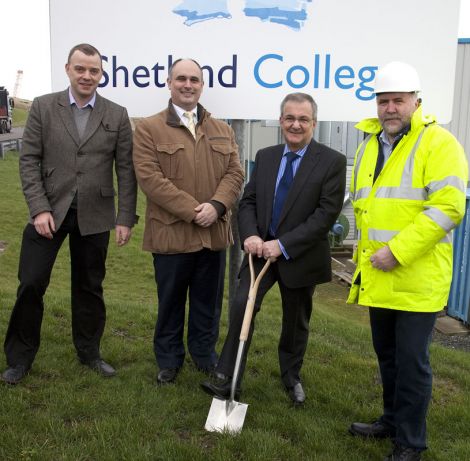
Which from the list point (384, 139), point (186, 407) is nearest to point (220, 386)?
point (186, 407)

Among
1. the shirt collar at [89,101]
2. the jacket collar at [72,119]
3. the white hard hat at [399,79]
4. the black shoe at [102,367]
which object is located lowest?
the black shoe at [102,367]

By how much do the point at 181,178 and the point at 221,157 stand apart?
13.3 inches

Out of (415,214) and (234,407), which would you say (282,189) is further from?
(234,407)

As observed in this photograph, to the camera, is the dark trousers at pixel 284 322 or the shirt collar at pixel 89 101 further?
the shirt collar at pixel 89 101

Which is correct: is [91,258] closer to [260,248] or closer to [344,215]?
[260,248]

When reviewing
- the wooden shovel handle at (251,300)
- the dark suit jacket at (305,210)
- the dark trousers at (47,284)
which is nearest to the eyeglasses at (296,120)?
the dark suit jacket at (305,210)

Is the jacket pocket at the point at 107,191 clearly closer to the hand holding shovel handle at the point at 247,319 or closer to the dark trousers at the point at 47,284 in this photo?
the dark trousers at the point at 47,284

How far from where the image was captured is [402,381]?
3.06 meters

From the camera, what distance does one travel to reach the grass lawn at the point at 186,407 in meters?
3.17

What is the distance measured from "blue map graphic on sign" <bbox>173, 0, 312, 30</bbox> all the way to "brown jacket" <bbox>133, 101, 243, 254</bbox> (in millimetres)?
873

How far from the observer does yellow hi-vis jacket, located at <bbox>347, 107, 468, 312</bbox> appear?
279 centimetres

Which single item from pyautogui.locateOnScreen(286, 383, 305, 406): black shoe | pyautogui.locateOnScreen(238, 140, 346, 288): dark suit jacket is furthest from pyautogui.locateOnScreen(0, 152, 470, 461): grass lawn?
pyautogui.locateOnScreen(238, 140, 346, 288): dark suit jacket

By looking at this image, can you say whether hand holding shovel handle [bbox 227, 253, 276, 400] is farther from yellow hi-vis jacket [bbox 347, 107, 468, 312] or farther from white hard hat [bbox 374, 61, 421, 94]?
white hard hat [bbox 374, 61, 421, 94]

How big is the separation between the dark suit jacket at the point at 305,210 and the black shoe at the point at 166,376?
1.13 m
